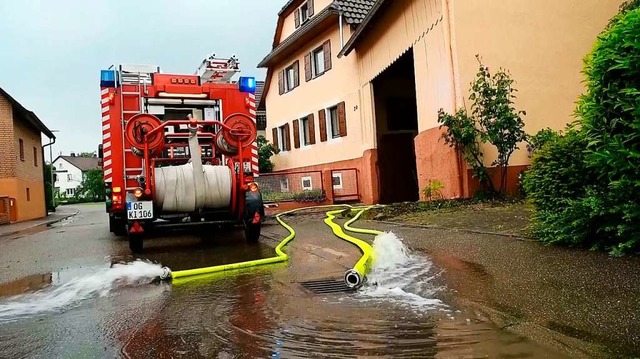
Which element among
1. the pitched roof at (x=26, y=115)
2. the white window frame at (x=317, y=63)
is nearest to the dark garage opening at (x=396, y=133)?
the white window frame at (x=317, y=63)

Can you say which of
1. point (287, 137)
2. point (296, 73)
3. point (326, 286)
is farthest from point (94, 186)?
point (326, 286)

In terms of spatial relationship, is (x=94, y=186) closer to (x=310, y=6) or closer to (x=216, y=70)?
(x=310, y=6)

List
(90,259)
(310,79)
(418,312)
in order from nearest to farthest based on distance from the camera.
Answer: (418,312) < (90,259) < (310,79)

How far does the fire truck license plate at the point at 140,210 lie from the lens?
23.8ft

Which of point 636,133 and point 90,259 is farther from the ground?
point 636,133

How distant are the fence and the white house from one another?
97229mm

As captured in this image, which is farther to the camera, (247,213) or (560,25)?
(560,25)

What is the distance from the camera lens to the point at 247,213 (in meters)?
8.00

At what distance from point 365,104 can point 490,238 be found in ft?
41.7

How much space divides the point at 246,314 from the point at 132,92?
7.29 m

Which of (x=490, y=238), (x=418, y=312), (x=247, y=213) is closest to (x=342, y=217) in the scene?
(x=247, y=213)

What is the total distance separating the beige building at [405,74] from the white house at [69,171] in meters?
92.5

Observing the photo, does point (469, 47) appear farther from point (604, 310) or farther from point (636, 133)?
point (604, 310)

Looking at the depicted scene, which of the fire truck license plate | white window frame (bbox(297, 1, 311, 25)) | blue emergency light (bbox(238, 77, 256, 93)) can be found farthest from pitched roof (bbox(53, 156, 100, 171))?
the fire truck license plate
